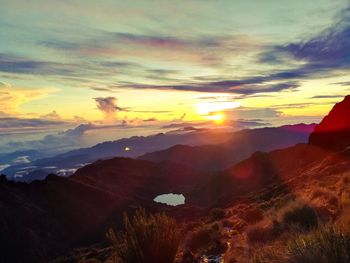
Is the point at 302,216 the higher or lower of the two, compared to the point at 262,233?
higher

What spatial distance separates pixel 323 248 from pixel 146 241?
4.63 meters

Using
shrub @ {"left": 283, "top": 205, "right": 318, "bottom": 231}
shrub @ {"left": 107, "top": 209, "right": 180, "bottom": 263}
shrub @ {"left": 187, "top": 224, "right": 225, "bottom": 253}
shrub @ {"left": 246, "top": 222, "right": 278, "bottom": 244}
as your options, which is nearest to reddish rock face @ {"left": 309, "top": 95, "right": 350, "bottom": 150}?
shrub @ {"left": 187, "top": 224, "right": 225, "bottom": 253}

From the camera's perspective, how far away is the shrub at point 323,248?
550 centimetres

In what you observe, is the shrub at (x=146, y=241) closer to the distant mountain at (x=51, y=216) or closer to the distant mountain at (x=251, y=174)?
the distant mountain at (x=51, y=216)

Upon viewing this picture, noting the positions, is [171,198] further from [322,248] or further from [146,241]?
[322,248]

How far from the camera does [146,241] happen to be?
30.7 ft

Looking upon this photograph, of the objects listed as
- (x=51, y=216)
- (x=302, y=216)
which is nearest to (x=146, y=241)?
(x=302, y=216)

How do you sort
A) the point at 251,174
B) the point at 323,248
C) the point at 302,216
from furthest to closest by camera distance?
the point at 251,174 < the point at 302,216 < the point at 323,248

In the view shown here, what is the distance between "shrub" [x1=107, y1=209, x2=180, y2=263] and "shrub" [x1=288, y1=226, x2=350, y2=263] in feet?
12.9

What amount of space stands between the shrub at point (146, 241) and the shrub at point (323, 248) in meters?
3.93

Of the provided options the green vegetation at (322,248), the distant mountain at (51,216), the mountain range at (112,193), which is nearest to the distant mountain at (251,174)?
the mountain range at (112,193)

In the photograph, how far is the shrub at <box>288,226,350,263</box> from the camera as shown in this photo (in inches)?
216

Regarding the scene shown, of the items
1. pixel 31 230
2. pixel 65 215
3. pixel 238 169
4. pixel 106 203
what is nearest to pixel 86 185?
pixel 106 203

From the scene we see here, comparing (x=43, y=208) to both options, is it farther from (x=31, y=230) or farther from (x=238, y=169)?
(x=238, y=169)
